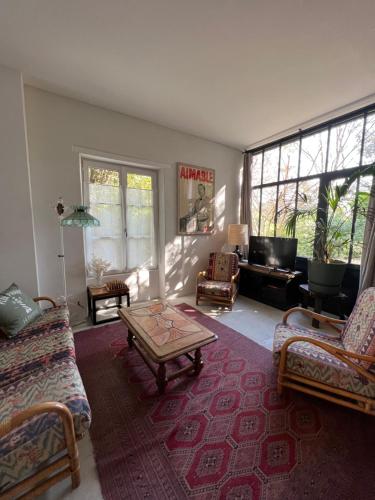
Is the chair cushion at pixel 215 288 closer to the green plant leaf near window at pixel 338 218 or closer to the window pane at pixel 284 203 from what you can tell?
the green plant leaf near window at pixel 338 218

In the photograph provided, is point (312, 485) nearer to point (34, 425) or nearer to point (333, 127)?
point (34, 425)

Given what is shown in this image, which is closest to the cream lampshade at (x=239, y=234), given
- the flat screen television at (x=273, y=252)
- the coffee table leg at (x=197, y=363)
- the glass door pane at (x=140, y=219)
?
the flat screen television at (x=273, y=252)

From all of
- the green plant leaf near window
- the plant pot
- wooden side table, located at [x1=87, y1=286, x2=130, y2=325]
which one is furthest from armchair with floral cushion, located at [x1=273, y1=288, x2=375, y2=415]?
wooden side table, located at [x1=87, y1=286, x2=130, y2=325]

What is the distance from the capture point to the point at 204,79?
2.38 meters

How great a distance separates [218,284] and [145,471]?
8.50 ft

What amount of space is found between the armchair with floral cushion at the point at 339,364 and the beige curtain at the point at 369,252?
3.94 feet

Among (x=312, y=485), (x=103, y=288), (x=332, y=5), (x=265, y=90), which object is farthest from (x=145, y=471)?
(x=265, y=90)

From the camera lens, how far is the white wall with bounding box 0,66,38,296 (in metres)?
2.22

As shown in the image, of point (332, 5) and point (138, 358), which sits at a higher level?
point (332, 5)

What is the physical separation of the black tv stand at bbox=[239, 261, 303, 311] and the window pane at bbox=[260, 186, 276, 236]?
2.85 ft

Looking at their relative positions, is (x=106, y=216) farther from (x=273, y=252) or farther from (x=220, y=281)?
(x=273, y=252)

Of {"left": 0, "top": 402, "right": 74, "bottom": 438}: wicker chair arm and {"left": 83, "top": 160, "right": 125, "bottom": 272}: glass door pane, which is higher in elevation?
{"left": 83, "top": 160, "right": 125, "bottom": 272}: glass door pane

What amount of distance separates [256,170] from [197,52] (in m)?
2.79

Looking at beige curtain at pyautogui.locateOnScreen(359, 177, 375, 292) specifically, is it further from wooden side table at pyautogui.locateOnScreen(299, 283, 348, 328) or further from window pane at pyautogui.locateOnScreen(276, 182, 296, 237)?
window pane at pyautogui.locateOnScreen(276, 182, 296, 237)
